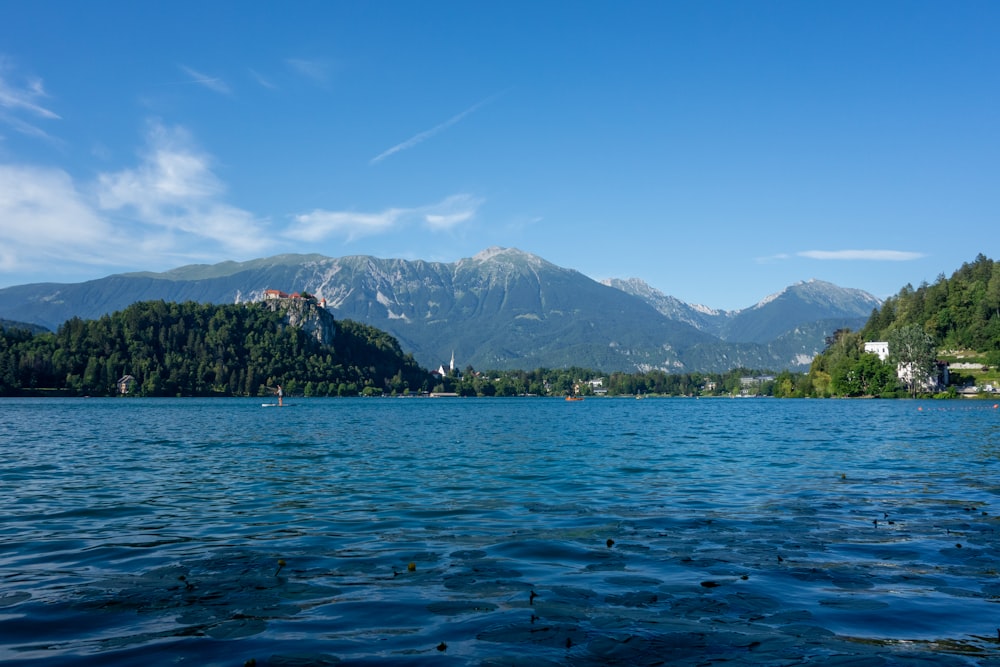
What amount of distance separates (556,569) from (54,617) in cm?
887

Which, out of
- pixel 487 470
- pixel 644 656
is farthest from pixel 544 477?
pixel 644 656

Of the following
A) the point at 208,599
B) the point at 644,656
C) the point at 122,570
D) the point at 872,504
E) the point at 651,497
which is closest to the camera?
the point at 644,656

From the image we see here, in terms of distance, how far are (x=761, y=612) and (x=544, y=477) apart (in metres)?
19.8

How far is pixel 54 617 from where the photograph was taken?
453 inches

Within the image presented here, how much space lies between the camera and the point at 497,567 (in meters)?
14.7

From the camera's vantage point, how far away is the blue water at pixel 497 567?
1023cm

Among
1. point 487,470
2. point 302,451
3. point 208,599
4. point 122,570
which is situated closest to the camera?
point 208,599

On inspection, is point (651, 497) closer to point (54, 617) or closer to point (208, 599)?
point (208, 599)

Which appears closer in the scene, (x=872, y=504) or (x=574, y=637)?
(x=574, y=637)

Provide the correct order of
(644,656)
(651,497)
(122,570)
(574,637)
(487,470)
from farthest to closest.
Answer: (487,470) → (651,497) → (122,570) → (574,637) → (644,656)

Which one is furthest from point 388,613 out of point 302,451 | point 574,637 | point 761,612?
point 302,451

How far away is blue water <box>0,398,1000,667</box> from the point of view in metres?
10.2

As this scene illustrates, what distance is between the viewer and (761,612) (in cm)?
1162

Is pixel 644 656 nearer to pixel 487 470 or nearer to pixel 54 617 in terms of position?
pixel 54 617
